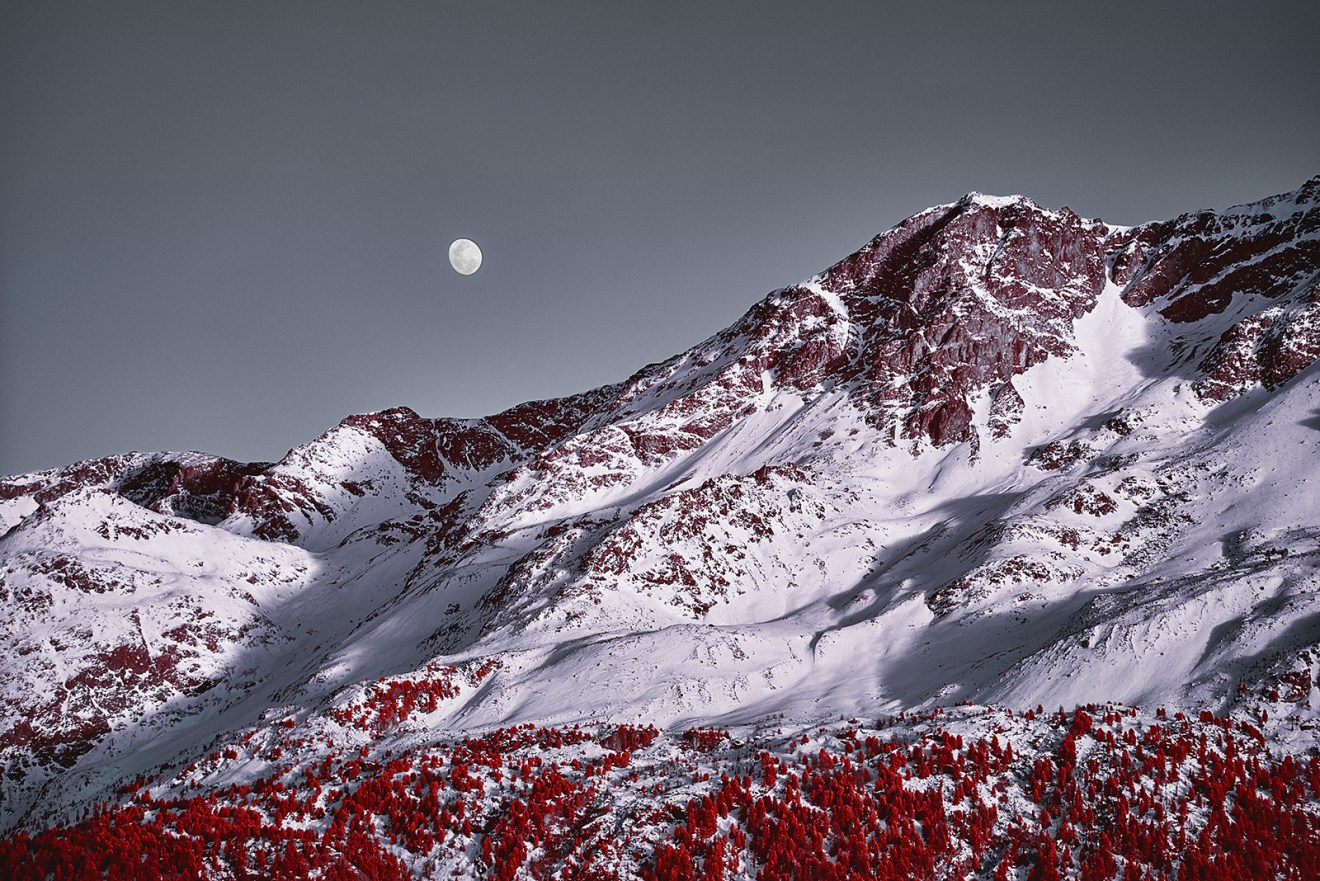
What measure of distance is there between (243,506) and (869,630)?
4877 inches

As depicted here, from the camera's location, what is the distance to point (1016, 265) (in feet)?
385

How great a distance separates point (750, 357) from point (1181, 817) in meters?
107

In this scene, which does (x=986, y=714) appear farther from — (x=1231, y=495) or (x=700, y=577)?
(x=1231, y=495)

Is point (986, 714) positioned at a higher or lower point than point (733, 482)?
lower

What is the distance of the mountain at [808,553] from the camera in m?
33.4

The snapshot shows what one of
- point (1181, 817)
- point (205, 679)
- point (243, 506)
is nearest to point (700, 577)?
point (1181, 817)

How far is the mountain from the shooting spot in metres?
33.4

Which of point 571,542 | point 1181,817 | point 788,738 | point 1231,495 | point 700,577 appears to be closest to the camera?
point 1181,817

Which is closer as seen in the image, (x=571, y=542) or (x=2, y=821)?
(x=2, y=821)

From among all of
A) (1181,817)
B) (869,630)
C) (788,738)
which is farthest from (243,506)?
(1181,817)

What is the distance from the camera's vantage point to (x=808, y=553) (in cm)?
6456

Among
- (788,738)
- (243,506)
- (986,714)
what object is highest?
(243,506)

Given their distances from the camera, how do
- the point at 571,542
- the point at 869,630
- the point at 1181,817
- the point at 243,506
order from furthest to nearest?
the point at 243,506
the point at 571,542
the point at 869,630
the point at 1181,817

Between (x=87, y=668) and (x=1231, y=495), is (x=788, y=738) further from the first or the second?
(x=87, y=668)
